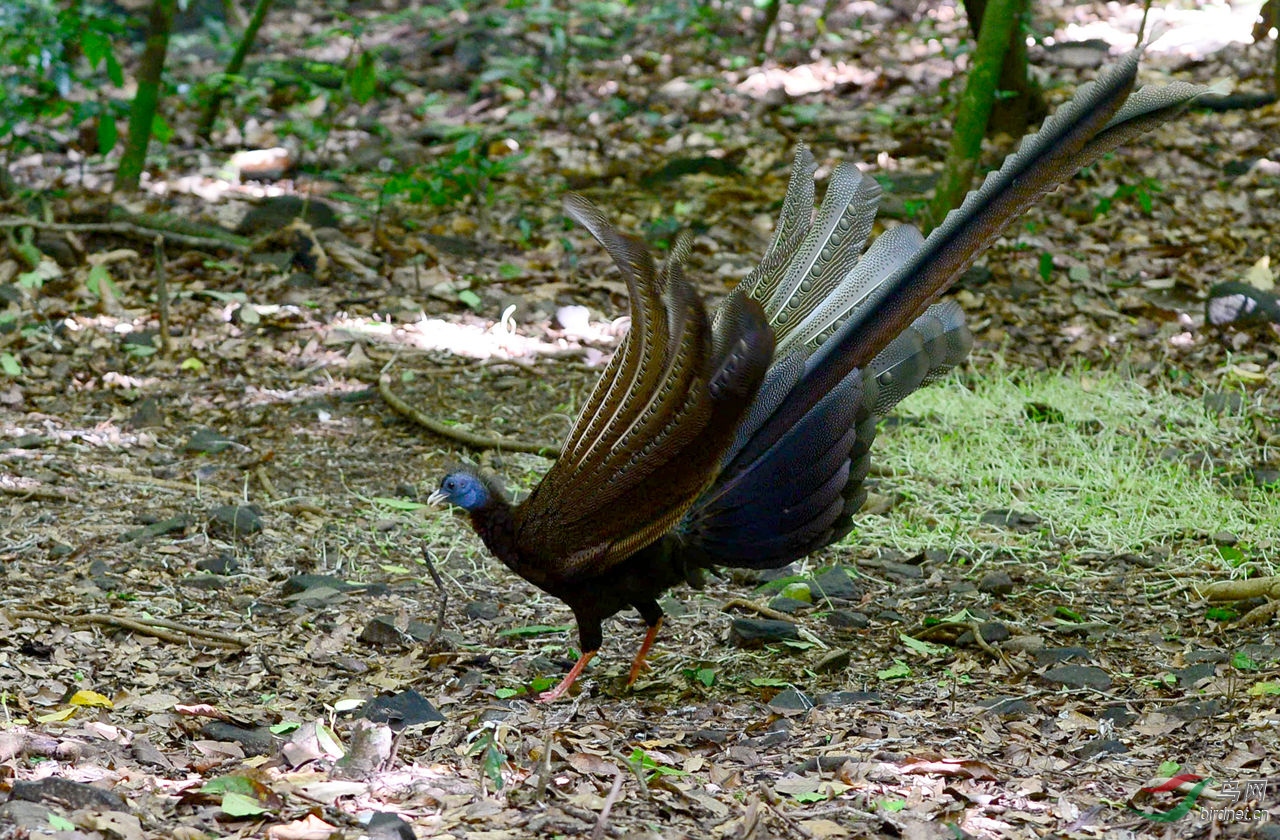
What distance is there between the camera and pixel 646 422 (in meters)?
3.40

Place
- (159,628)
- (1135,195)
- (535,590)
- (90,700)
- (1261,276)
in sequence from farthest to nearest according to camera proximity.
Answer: (1135,195), (1261,276), (535,590), (159,628), (90,700)

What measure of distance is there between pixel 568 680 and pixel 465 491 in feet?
2.01

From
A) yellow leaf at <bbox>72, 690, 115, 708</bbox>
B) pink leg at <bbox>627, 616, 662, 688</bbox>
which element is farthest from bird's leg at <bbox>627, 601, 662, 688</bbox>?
yellow leaf at <bbox>72, 690, 115, 708</bbox>

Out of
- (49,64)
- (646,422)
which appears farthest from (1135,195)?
(49,64)

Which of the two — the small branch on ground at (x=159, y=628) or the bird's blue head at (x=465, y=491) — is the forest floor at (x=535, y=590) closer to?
the small branch on ground at (x=159, y=628)

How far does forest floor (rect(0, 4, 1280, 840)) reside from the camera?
9.58 ft

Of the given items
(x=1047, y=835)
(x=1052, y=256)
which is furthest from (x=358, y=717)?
(x=1052, y=256)

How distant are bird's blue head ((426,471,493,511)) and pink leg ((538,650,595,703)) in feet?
1.75

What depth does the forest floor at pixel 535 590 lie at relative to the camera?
2.92 meters

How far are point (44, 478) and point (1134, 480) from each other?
13.5ft

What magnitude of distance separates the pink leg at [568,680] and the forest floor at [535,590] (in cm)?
7

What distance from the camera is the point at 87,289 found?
6625 mm

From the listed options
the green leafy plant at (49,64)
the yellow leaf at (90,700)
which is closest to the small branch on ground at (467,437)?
the yellow leaf at (90,700)

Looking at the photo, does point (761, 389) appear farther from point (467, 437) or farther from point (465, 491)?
point (467, 437)
